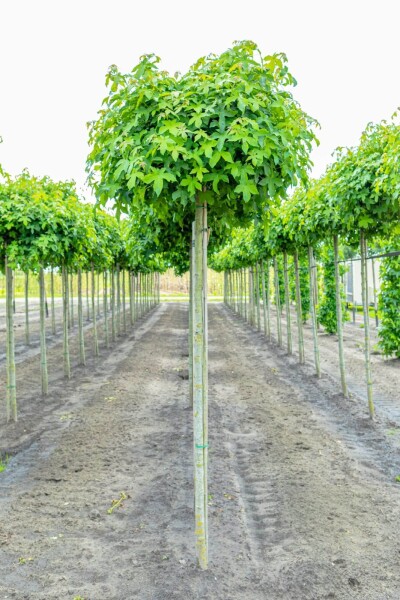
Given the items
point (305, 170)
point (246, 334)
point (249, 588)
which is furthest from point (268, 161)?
→ point (246, 334)

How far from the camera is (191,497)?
16.7 ft

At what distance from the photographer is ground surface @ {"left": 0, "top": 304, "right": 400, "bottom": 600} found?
12.1 feet

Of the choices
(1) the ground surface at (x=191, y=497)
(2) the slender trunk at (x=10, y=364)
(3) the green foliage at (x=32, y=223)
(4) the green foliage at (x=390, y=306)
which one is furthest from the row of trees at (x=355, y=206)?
(2) the slender trunk at (x=10, y=364)

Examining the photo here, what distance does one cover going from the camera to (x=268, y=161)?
3.63m

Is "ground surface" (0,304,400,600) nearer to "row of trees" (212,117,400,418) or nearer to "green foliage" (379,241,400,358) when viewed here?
"row of trees" (212,117,400,418)

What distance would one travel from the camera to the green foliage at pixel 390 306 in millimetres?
13266

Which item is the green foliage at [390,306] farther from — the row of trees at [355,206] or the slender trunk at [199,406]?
the slender trunk at [199,406]

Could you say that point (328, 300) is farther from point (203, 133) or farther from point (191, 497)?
point (203, 133)

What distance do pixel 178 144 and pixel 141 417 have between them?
573cm

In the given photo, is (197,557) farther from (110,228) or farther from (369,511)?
(110,228)

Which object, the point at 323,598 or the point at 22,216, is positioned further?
the point at 22,216

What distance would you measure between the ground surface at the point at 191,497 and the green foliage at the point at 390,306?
144 inches

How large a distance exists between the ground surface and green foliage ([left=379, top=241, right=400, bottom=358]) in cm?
366

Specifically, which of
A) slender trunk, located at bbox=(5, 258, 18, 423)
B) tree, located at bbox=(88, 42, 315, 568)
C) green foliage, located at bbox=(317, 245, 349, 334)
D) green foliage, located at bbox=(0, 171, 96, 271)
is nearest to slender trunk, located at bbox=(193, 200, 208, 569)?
tree, located at bbox=(88, 42, 315, 568)
